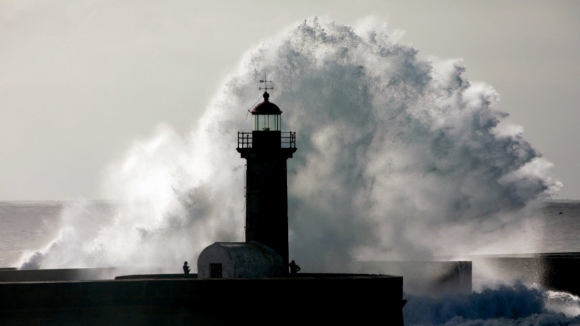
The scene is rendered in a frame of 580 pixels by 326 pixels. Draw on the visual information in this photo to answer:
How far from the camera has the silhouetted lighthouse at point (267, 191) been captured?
28969 mm

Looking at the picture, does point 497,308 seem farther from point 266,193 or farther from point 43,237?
point 43,237

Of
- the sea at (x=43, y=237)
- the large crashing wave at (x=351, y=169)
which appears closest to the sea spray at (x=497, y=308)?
the large crashing wave at (x=351, y=169)

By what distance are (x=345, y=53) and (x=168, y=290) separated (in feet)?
53.2

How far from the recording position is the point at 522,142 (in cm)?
4141

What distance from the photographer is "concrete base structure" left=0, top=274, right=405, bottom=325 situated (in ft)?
80.7

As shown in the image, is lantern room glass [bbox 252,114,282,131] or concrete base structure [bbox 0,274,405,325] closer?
concrete base structure [bbox 0,274,405,325]

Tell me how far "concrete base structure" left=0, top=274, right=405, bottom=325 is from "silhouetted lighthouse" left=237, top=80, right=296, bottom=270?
2.69 meters

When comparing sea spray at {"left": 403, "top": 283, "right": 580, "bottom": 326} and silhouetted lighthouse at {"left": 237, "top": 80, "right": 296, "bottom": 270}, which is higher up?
silhouetted lighthouse at {"left": 237, "top": 80, "right": 296, "bottom": 270}

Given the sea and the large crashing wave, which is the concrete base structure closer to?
the large crashing wave

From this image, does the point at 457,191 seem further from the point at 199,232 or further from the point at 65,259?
the point at 65,259

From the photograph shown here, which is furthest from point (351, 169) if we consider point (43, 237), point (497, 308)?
point (43, 237)

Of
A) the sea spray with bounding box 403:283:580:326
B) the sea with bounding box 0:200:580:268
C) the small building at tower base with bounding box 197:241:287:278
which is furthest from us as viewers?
the sea with bounding box 0:200:580:268

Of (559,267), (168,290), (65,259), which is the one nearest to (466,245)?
(559,267)

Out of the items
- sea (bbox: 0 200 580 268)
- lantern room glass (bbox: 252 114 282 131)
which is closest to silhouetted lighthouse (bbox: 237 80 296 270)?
lantern room glass (bbox: 252 114 282 131)
